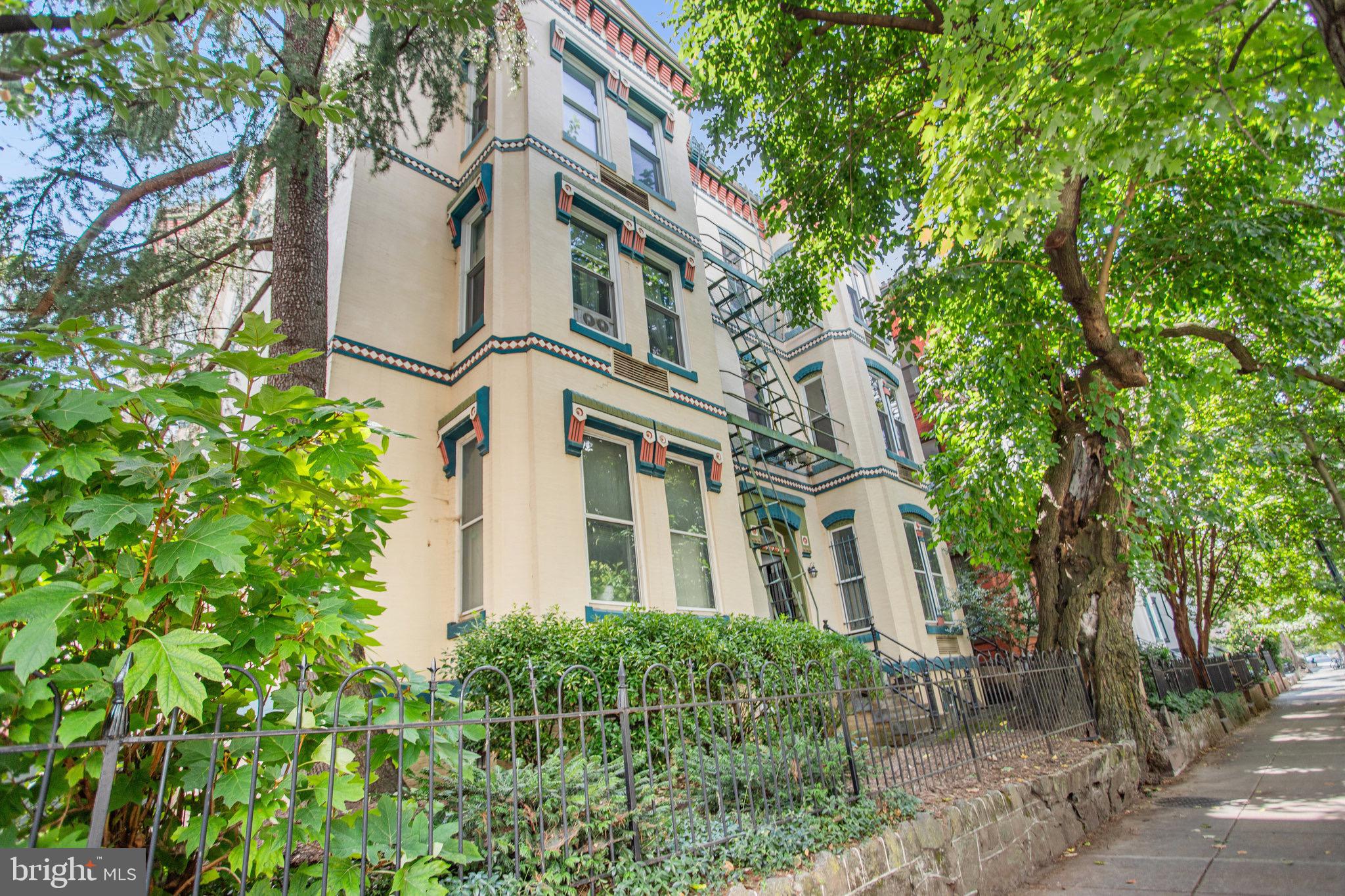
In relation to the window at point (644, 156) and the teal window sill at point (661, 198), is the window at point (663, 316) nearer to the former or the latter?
the teal window sill at point (661, 198)

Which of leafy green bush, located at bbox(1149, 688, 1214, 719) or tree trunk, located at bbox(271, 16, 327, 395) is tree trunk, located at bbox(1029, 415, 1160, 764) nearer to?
leafy green bush, located at bbox(1149, 688, 1214, 719)

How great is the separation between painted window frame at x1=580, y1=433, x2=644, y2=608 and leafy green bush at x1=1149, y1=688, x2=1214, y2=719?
8.49 metres

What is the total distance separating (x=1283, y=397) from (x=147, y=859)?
22187mm

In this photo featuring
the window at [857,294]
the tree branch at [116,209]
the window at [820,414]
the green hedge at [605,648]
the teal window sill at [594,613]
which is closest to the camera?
the green hedge at [605,648]

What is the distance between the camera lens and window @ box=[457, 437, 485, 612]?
8.05 meters

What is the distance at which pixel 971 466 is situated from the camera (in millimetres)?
9656

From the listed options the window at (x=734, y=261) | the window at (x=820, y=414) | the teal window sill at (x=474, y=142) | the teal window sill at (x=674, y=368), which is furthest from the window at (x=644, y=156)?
the window at (x=820, y=414)

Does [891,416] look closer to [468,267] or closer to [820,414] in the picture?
[820,414]

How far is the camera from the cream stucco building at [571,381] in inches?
312

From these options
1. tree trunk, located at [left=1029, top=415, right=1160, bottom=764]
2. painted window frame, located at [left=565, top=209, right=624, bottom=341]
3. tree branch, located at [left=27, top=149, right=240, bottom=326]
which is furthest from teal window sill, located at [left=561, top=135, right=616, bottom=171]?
tree trunk, located at [left=1029, top=415, right=1160, bottom=764]

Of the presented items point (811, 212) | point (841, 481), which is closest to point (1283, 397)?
point (841, 481)

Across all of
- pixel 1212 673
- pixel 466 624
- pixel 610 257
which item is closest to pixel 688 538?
pixel 466 624

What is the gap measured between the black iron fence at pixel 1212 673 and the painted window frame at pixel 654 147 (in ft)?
40.6
